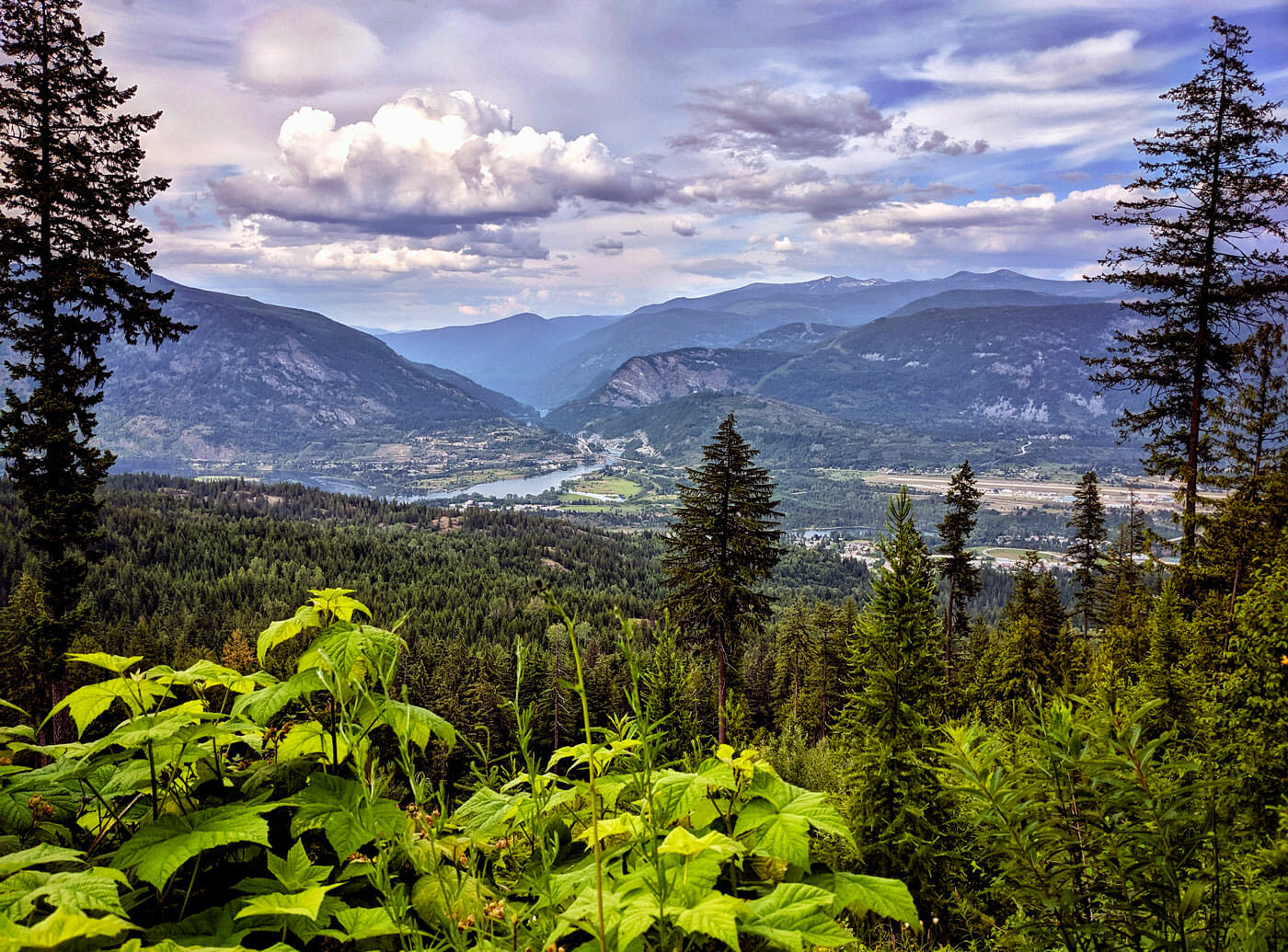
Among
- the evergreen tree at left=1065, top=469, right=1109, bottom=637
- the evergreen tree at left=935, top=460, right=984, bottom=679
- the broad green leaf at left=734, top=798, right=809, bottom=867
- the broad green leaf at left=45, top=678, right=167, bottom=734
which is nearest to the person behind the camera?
the broad green leaf at left=734, top=798, right=809, bottom=867

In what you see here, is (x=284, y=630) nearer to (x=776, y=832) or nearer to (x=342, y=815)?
(x=342, y=815)

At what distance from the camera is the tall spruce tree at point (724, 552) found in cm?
1725

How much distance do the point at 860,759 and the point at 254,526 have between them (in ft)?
346

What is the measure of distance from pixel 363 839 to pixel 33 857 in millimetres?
749

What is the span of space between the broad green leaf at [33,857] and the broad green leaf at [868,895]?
6.59ft

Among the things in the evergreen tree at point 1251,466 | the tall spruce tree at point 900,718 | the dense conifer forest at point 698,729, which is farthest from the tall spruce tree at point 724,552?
the evergreen tree at point 1251,466

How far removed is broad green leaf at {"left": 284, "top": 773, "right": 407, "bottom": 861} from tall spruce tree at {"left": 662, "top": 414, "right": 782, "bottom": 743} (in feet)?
49.6

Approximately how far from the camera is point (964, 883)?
1053 centimetres

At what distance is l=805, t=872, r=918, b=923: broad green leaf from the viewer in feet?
6.11

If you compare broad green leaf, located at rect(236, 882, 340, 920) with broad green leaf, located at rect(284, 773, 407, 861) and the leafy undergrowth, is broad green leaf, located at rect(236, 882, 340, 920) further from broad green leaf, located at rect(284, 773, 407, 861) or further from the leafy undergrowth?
broad green leaf, located at rect(284, 773, 407, 861)

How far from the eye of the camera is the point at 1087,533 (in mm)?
29109

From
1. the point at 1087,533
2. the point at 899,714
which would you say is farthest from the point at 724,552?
the point at 1087,533

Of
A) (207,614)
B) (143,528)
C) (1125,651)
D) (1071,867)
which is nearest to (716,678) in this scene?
(1125,651)

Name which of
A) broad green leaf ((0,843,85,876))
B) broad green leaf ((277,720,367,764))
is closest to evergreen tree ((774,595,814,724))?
broad green leaf ((277,720,367,764))
